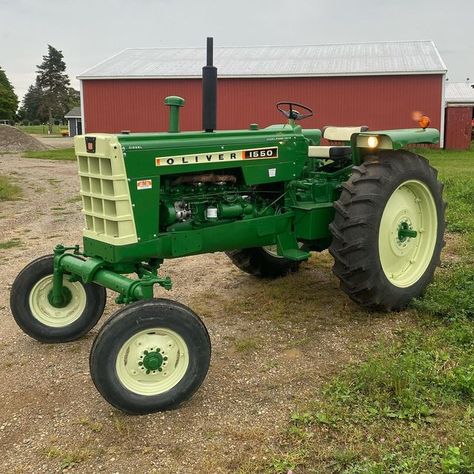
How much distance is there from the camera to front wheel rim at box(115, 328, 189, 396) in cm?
326

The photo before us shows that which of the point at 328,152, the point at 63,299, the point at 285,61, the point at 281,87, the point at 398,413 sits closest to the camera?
the point at 398,413

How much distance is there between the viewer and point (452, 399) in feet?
10.7

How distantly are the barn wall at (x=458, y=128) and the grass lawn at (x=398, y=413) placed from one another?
69.8 feet

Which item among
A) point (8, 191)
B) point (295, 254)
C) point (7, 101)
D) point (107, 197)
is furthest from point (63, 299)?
point (7, 101)

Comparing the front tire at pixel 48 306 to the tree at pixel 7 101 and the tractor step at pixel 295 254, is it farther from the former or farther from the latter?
the tree at pixel 7 101

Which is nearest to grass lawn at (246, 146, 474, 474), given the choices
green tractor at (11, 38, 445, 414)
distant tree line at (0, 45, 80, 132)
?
green tractor at (11, 38, 445, 414)

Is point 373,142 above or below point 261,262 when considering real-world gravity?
above

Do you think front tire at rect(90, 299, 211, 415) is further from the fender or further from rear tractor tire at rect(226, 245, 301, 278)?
rear tractor tire at rect(226, 245, 301, 278)

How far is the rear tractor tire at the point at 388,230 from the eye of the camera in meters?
4.31

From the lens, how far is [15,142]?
90.0ft

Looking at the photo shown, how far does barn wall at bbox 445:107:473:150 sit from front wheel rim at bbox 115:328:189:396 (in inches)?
908

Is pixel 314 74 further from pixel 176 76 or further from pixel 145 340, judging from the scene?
pixel 145 340

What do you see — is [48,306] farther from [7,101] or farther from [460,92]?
[7,101]

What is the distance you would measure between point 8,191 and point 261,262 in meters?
8.70
